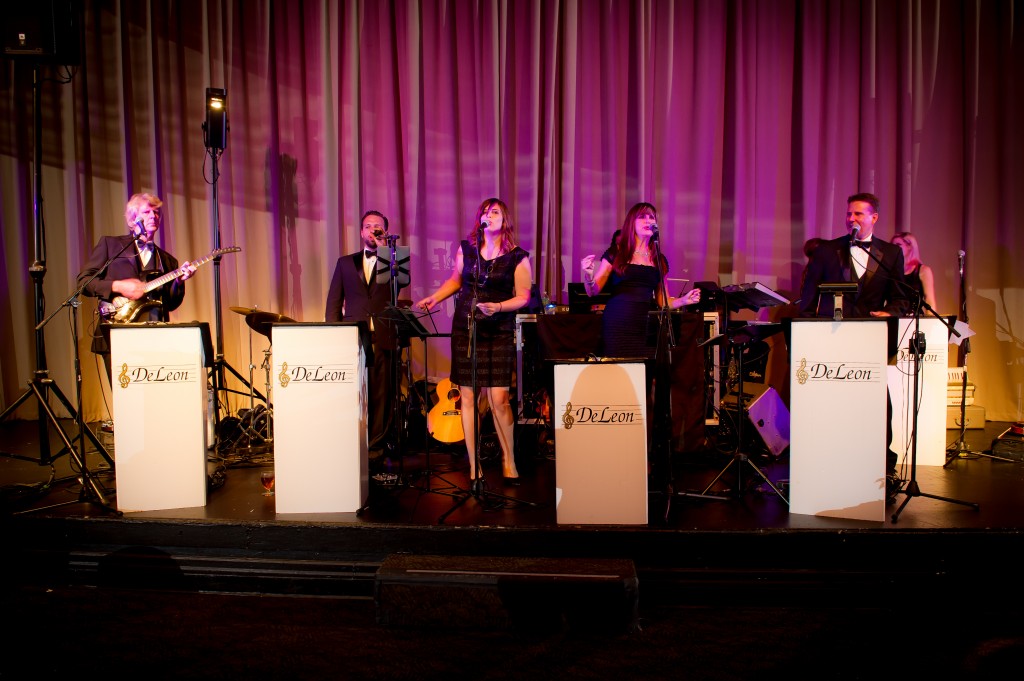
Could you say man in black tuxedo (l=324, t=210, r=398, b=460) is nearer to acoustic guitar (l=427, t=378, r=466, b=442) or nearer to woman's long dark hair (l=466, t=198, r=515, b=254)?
acoustic guitar (l=427, t=378, r=466, b=442)

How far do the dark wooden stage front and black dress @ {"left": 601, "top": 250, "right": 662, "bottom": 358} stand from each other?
3.30 ft

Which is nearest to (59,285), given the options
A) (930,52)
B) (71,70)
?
(71,70)

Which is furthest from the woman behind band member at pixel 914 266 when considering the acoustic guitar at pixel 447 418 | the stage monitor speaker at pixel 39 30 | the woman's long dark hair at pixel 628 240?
the stage monitor speaker at pixel 39 30

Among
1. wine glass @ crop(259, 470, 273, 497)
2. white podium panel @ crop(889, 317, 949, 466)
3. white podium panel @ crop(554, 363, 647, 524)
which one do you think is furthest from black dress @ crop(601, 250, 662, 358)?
wine glass @ crop(259, 470, 273, 497)

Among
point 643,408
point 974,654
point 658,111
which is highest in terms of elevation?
point 658,111

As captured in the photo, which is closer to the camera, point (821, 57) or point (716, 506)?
point (716, 506)

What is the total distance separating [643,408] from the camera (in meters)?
3.35

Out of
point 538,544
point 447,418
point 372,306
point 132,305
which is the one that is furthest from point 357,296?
point 538,544

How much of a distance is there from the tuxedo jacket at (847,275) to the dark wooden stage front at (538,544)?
1.22 m

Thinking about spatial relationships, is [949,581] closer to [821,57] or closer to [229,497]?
[229,497]

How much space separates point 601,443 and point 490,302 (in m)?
1.19

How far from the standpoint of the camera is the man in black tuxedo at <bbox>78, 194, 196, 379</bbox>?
4438 millimetres

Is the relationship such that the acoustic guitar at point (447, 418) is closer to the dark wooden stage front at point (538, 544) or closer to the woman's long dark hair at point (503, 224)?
the dark wooden stage front at point (538, 544)

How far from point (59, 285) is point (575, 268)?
17.8 feet
